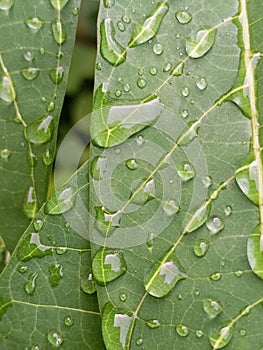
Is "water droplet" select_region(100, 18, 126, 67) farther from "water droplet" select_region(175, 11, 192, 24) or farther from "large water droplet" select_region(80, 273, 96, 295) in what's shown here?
"large water droplet" select_region(80, 273, 96, 295)

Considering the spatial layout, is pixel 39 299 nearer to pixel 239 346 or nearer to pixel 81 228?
pixel 81 228

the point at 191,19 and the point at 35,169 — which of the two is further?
the point at 35,169

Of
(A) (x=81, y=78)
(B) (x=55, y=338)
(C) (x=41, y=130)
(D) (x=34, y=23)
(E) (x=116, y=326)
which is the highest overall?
(D) (x=34, y=23)

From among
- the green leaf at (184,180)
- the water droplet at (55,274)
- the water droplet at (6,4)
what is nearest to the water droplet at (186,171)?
the green leaf at (184,180)

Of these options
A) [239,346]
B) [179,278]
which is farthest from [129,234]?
[239,346]

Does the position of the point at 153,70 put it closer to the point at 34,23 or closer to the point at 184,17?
the point at 184,17

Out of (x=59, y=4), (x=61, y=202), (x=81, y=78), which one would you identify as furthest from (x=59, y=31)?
(x=81, y=78)
